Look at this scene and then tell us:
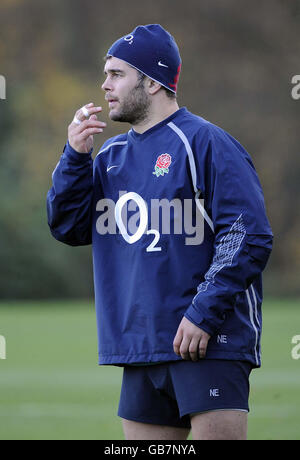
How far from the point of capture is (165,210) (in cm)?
323

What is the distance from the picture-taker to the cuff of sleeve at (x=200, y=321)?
3059 millimetres

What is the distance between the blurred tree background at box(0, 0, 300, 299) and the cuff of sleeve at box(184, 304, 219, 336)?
2161cm

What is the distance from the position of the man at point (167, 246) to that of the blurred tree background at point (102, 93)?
21238 mm

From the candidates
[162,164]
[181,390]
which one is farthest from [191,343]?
[162,164]

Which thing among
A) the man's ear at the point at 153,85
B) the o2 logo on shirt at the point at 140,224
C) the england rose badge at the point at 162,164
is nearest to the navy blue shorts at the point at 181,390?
the o2 logo on shirt at the point at 140,224

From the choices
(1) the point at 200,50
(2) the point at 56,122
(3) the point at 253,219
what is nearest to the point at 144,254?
(3) the point at 253,219

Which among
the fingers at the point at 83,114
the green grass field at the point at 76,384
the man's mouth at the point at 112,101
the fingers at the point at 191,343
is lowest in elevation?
the green grass field at the point at 76,384

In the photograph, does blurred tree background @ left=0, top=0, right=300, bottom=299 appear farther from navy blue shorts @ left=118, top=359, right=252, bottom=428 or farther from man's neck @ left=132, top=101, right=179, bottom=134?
navy blue shorts @ left=118, top=359, right=252, bottom=428

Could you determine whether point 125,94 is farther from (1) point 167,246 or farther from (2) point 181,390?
(2) point 181,390

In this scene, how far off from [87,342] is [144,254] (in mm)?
10677

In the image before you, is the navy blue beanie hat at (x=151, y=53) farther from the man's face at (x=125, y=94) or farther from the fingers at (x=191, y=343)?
the fingers at (x=191, y=343)

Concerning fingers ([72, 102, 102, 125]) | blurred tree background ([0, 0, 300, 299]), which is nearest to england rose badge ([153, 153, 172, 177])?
fingers ([72, 102, 102, 125])

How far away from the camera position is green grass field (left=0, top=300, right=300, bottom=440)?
676 cm

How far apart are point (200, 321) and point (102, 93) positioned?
80.1 ft
